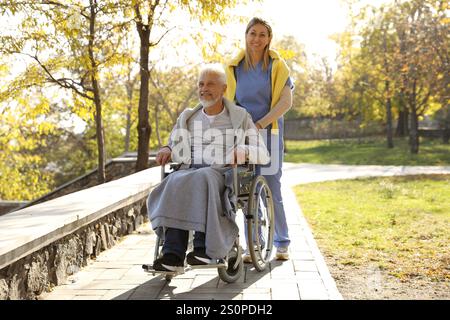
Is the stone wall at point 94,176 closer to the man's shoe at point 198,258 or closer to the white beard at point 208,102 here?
the white beard at point 208,102

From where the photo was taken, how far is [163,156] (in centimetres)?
406

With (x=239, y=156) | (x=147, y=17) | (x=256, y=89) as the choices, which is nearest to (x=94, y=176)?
(x=147, y=17)

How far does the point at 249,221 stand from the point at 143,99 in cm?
743

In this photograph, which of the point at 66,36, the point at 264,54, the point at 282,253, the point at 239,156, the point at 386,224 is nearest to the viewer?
the point at 239,156

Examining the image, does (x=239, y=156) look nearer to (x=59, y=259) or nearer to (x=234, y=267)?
(x=234, y=267)

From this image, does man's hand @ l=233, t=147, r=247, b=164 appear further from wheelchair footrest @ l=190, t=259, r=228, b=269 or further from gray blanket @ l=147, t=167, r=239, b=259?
wheelchair footrest @ l=190, t=259, r=228, b=269

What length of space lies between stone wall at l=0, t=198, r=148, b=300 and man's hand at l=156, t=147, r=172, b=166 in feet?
2.88

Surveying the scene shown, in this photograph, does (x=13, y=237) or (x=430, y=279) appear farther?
(x=430, y=279)

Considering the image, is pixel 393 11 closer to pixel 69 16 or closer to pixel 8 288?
pixel 69 16

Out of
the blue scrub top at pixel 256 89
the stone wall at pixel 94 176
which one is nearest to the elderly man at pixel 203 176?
the blue scrub top at pixel 256 89

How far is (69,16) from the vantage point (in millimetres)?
8930

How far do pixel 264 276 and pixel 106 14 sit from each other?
22.5 feet

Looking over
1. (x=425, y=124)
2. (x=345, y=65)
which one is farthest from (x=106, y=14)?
(x=425, y=124)

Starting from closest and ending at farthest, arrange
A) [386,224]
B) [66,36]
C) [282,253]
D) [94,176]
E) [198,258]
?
[198,258] → [282,253] → [386,224] → [66,36] → [94,176]
